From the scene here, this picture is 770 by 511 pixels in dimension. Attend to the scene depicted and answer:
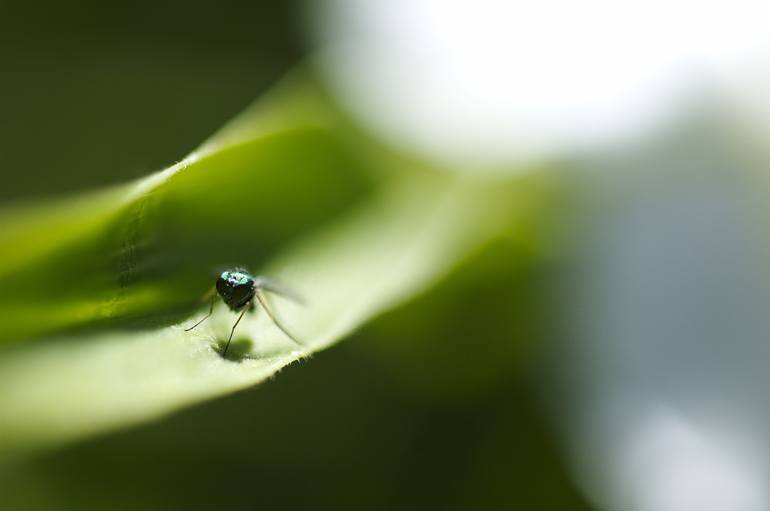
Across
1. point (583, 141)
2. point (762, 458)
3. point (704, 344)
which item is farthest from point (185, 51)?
point (762, 458)

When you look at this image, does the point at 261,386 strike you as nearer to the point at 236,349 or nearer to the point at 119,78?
the point at 236,349

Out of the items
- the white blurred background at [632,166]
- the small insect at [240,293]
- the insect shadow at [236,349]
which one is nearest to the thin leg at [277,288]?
the small insect at [240,293]

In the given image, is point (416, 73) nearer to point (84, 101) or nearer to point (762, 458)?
point (84, 101)

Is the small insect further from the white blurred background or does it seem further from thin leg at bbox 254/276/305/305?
the white blurred background

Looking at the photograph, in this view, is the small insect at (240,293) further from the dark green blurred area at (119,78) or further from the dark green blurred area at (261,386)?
the dark green blurred area at (119,78)

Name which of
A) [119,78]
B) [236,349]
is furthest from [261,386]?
[119,78]

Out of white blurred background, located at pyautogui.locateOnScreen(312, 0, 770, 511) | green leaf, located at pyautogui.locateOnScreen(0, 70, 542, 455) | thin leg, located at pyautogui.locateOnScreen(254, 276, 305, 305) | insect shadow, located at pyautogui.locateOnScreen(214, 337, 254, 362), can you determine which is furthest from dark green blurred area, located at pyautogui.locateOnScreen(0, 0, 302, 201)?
insect shadow, located at pyautogui.locateOnScreen(214, 337, 254, 362)
